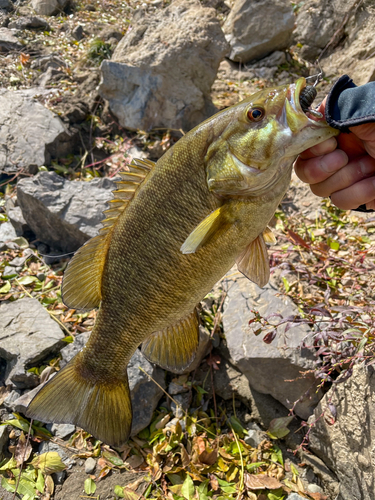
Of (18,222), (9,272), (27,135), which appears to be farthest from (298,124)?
(27,135)

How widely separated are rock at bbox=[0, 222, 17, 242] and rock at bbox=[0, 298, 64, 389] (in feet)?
3.62

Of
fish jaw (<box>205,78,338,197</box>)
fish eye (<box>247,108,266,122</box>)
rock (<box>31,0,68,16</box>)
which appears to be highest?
rock (<box>31,0,68,16</box>)

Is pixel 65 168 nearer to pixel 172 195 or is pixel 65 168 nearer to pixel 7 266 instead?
pixel 7 266

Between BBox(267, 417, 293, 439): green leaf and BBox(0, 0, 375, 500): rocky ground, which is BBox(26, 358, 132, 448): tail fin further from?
BBox(267, 417, 293, 439): green leaf

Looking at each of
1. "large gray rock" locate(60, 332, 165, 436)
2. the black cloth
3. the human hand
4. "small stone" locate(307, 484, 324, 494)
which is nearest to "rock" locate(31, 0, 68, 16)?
"large gray rock" locate(60, 332, 165, 436)

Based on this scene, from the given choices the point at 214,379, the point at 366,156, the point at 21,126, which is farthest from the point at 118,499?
the point at 21,126

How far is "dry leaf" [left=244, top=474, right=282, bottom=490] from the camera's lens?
8.48 ft

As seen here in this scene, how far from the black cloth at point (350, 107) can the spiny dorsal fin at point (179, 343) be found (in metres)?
1.15

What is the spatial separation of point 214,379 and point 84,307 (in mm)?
1723

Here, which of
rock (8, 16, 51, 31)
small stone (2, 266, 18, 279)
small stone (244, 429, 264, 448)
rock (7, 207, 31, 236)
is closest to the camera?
small stone (244, 429, 264, 448)

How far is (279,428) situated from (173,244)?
1998 millimetres

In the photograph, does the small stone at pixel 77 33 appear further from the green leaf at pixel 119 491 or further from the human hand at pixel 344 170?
the green leaf at pixel 119 491

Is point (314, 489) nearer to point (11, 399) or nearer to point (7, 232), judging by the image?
point (11, 399)

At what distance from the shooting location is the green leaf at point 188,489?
2.60m
